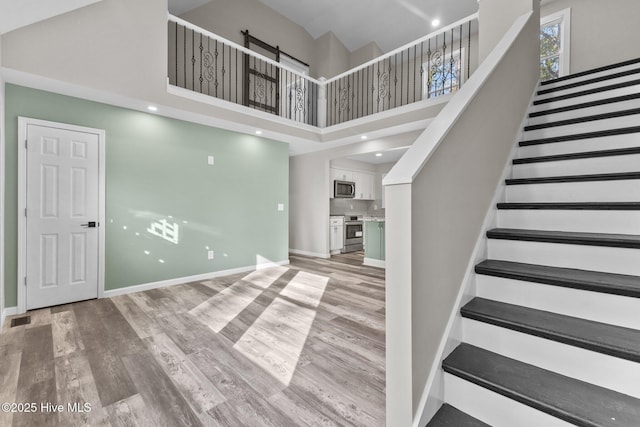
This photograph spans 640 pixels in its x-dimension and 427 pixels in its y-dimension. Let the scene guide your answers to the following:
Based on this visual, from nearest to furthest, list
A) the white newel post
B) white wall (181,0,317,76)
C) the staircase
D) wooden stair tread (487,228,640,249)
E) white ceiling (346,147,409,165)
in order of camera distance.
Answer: the staircase < wooden stair tread (487,228,640,249) < white wall (181,0,317,76) < the white newel post < white ceiling (346,147,409,165)

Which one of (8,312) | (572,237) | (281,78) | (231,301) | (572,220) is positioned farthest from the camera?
(281,78)

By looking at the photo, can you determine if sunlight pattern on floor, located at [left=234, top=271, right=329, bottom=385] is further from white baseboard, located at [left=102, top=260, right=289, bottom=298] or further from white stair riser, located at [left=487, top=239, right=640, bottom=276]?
white stair riser, located at [left=487, top=239, right=640, bottom=276]

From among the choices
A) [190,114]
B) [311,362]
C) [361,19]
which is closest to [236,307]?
[311,362]

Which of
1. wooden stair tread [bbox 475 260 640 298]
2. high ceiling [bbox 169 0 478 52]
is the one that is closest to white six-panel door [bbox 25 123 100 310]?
high ceiling [bbox 169 0 478 52]

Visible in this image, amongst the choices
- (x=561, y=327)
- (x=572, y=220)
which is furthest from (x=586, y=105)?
(x=561, y=327)

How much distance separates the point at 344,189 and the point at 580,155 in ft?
16.3

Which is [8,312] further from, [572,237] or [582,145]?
[582,145]

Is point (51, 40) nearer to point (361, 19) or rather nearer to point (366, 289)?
point (366, 289)

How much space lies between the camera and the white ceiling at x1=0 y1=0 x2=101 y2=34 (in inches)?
83.0

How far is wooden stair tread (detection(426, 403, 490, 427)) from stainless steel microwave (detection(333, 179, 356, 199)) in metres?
5.35

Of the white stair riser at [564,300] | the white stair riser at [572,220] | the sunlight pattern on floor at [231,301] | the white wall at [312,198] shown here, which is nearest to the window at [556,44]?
the white wall at [312,198]

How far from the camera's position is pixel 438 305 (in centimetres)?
128

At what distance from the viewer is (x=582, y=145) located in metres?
2.00

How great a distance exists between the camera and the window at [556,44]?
4727 mm
